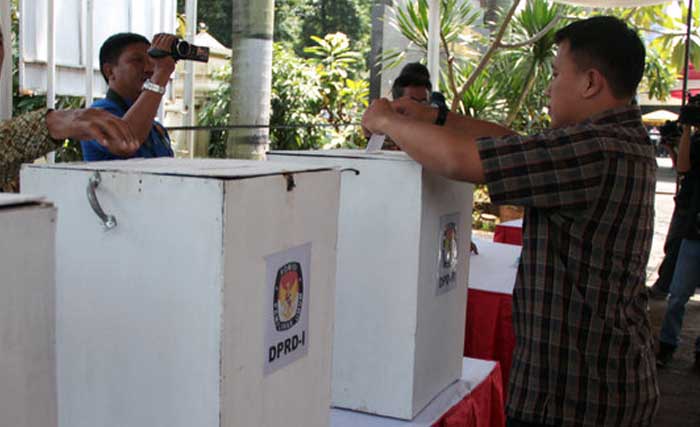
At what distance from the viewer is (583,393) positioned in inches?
48.3

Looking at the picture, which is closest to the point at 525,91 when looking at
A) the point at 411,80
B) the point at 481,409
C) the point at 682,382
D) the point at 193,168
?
the point at 682,382

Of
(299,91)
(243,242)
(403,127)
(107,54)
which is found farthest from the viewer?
(299,91)

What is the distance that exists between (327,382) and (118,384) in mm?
312

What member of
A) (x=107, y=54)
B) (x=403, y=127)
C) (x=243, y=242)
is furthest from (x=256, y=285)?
(x=107, y=54)

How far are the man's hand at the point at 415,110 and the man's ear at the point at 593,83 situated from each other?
0.29 metres

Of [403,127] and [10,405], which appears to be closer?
[10,405]

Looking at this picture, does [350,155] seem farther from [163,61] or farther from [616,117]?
[163,61]

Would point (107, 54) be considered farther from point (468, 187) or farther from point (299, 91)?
point (299, 91)

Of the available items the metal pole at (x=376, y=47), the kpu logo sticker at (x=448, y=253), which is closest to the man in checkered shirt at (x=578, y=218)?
the kpu logo sticker at (x=448, y=253)

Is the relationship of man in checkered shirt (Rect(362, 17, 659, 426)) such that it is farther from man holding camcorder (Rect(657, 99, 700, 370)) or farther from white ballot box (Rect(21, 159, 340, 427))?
man holding camcorder (Rect(657, 99, 700, 370))

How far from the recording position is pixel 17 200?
0.62 m

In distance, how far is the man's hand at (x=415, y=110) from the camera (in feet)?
4.52

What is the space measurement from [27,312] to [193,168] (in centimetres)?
32

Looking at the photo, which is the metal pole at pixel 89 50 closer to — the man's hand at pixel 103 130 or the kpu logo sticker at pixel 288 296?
the man's hand at pixel 103 130
